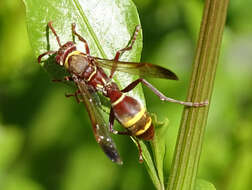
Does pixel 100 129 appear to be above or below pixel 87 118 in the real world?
above

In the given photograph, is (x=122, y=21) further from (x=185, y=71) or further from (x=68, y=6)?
(x=185, y=71)

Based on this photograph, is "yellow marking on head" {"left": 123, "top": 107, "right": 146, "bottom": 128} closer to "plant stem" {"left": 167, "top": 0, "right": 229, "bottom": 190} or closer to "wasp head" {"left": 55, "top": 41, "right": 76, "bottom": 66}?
"wasp head" {"left": 55, "top": 41, "right": 76, "bottom": 66}

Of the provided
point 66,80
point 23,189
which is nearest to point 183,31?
point 23,189

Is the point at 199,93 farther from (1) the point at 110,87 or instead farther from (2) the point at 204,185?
(1) the point at 110,87

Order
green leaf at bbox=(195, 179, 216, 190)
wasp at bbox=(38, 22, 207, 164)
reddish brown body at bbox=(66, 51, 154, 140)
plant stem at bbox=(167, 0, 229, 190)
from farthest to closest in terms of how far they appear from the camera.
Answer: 1. reddish brown body at bbox=(66, 51, 154, 140)
2. wasp at bbox=(38, 22, 207, 164)
3. green leaf at bbox=(195, 179, 216, 190)
4. plant stem at bbox=(167, 0, 229, 190)

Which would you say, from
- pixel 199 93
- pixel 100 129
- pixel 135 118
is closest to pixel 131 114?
pixel 135 118

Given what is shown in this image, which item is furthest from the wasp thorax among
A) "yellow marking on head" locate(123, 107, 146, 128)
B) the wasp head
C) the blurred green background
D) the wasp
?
the blurred green background
